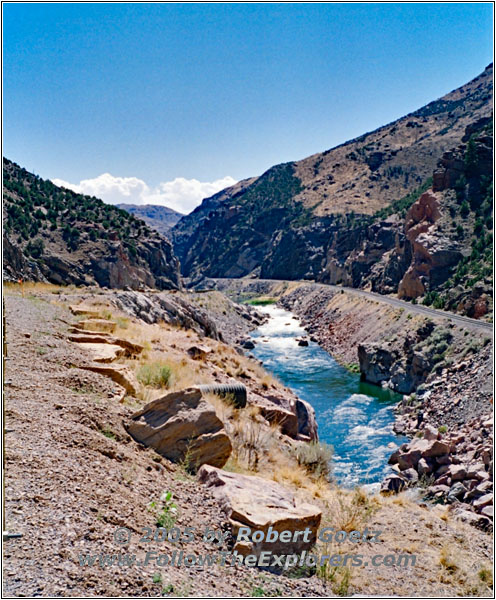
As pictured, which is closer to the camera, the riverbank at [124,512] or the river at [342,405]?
the riverbank at [124,512]

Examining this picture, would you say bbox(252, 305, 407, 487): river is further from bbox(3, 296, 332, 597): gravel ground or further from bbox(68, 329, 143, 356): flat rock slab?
bbox(68, 329, 143, 356): flat rock slab

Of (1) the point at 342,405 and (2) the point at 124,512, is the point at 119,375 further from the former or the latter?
(1) the point at 342,405

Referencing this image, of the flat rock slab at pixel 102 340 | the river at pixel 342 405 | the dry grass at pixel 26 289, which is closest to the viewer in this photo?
the flat rock slab at pixel 102 340

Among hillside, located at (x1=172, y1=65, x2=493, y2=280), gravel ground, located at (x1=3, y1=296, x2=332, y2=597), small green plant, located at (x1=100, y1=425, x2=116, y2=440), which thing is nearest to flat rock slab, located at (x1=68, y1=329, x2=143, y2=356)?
gravel ground, located at (x1=3, y1=296, x2=332, y2=597)

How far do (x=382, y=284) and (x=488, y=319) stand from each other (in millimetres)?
26429

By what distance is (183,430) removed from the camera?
22.5ft

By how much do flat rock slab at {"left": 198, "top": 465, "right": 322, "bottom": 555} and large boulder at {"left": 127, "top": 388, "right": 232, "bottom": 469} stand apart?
1.39 ft

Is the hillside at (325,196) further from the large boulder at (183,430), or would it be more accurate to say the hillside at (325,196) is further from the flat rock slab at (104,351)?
the large boulder at (183,430)

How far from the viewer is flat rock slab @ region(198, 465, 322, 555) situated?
4926 millimetres

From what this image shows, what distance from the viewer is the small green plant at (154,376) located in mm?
10023

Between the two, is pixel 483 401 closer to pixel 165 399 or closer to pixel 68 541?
pixel 165 399

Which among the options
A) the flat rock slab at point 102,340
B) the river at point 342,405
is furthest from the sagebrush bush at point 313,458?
the flat rock slab at point 102,340

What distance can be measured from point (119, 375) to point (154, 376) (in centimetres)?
136

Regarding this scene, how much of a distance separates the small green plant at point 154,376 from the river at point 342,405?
466cm
